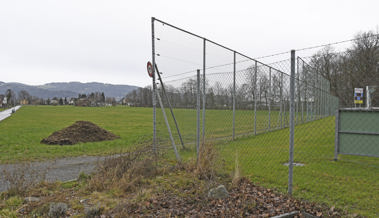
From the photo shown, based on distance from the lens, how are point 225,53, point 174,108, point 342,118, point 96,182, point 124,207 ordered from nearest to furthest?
point 124,207, point 96,182, point 342,118, point 174,108, point 225,53

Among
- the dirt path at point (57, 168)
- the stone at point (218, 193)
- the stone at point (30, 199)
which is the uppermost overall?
the stone at point (218, 193)

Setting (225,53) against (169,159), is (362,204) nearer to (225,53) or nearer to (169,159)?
(169,159)

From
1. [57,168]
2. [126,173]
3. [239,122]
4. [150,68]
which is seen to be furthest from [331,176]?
[57,168]

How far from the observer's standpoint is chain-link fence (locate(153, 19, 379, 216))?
5.02 metres

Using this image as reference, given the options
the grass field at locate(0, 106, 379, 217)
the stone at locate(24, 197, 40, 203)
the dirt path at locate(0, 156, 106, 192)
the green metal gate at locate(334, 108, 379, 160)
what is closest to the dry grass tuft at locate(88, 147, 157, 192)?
the dirt path at locate(0, 156, 106, 192)

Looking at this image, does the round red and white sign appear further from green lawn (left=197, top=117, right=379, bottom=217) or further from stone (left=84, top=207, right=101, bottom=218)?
stone (left=84, top=207, right=101, bottom=218)

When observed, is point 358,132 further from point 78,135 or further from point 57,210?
point 78,135

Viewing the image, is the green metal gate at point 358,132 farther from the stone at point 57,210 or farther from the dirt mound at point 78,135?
the dirt mound at point 78,135

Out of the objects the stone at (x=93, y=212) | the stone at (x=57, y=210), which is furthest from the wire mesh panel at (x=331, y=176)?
the stone at (x=57, y=210)

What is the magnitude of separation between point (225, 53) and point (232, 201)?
6.74 m

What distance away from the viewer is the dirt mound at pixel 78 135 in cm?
1195

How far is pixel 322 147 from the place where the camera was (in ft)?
30.0

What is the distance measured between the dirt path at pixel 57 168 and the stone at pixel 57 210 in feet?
6.55

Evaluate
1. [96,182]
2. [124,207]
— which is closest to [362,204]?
[124,207]
